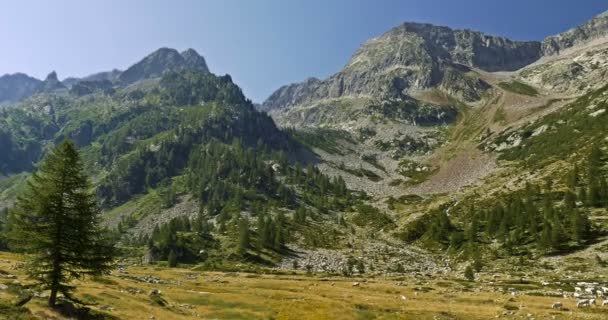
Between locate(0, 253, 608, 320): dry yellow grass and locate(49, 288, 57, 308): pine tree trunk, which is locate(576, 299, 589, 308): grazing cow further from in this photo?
locate(49, 288, 57, 308): pine tree trunk

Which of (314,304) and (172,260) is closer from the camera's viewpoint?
(314,304)

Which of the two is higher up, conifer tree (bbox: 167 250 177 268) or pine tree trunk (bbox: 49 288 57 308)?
pine tree trunk (bbox: 49 288 57 308)

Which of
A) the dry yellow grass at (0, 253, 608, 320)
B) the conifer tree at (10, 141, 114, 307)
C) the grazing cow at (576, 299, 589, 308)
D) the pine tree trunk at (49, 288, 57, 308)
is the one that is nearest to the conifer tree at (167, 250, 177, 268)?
the dry yellow grass at (0, 253, 608, 320)

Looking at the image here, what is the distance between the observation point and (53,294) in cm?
3441

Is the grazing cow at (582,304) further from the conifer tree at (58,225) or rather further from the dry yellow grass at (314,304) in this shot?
the conifer tree at (58,225)

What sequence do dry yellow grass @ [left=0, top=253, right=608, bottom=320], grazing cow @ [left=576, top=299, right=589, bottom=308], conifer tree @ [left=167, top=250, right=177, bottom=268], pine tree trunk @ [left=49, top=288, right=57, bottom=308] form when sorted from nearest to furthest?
pine tree trunk @ [left=49, top=288, right=57, bottom=308] → dry yellow grass @ [left=0, top=253, right=608, bottom=320] → grazing cow @ [left=576, top=299, right=589, bottom=308] → conifer tree @ [left=167, top=250, right=177, bottom=268]

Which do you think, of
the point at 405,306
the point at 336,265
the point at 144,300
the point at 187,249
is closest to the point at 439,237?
the point at 336,265

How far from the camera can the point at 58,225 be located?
34125mm

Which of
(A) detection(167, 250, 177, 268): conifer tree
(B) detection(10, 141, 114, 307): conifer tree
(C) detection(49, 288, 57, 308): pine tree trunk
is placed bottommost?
(A) detection(167, 250, 177, 268): conifer tree

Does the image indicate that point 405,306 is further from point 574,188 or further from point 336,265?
point 574,188

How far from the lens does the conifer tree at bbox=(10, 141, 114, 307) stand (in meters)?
33.6

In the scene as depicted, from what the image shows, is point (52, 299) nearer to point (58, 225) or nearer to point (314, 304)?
point (58, 225)

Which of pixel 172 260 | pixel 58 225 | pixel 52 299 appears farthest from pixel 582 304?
pixel 172 260

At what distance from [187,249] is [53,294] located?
90.9m
